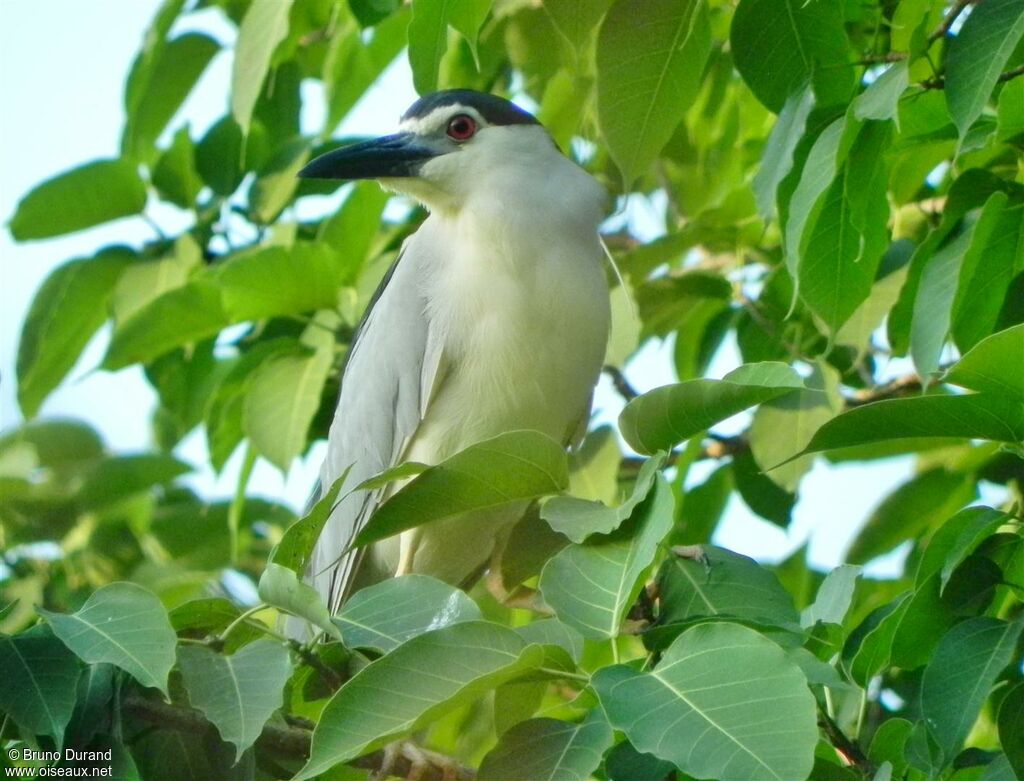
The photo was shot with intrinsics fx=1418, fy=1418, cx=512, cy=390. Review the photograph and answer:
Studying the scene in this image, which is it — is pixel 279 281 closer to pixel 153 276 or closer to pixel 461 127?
pixel 153 276

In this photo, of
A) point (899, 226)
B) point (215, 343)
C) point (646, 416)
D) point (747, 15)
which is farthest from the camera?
point (215, 343)

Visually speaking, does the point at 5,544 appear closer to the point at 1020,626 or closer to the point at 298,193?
the point at 298,193

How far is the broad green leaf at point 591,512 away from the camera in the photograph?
6.04 ft

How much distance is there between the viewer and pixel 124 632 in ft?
5.70

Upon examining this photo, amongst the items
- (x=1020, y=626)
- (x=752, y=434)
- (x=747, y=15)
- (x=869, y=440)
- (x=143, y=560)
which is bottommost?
(x=143, y=560)

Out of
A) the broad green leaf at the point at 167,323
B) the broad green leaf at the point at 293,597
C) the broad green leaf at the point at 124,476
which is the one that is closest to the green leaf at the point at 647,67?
the broad green leaf at the point at 293,597

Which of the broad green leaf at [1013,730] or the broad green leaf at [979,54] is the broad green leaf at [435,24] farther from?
the broad green leaf at [1013,730]

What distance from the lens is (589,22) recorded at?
2465 mm

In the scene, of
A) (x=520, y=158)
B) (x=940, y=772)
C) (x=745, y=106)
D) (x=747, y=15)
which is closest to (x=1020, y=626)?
(x=940, y=772)

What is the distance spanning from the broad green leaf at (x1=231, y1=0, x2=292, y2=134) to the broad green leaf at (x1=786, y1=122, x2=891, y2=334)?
1.13 meters

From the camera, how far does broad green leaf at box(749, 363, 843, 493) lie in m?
3.01

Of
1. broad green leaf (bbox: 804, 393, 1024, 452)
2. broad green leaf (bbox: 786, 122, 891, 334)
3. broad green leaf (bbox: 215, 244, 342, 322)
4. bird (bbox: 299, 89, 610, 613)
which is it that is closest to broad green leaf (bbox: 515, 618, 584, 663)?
broad green leaf (bbox: 804, 393, 1024, 452)

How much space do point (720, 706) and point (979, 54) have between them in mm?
1052

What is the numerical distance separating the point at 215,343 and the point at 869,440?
7.57 ft
